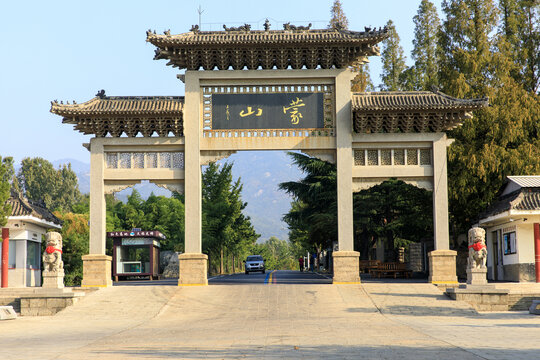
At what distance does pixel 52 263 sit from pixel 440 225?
1338 centimetres

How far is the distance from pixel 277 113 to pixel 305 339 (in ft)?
42.8

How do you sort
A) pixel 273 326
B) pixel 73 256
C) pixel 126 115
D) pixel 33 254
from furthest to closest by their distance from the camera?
pixel 73 256
pixel 33 254
pixel 126 115
pixel 273 326

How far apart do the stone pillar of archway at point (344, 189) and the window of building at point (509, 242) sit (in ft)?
25.1

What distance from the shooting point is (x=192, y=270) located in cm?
2352

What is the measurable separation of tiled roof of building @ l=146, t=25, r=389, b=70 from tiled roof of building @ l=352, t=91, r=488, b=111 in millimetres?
1585

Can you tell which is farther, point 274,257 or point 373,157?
point 274,257

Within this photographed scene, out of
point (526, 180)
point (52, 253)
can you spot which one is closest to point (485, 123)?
point (526, 180)

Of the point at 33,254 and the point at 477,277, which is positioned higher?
the point at 33,254

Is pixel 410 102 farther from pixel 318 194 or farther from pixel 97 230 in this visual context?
pixel 318 194

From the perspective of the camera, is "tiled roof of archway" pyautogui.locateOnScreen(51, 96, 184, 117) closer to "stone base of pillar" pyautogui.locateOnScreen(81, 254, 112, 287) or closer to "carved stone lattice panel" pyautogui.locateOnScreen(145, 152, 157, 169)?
"carved stone lattice panel" pyautogui.locateOnScreen(145, 152, 157, 169)

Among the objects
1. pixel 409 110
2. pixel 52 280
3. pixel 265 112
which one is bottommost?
pixel 52 280

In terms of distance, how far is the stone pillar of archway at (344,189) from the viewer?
2345cm

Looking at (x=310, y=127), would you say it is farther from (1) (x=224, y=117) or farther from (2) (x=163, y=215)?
(2) (x=163, y=215)

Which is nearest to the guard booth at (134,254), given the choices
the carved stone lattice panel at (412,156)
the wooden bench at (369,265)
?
the wooden bench at (369,265)
